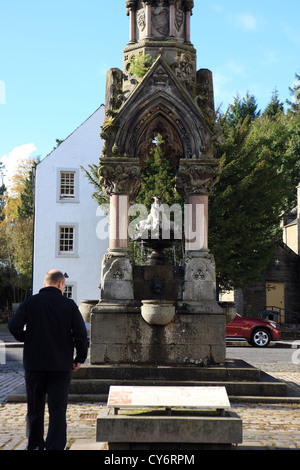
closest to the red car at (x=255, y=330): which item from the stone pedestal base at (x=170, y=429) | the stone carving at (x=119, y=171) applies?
the stone carving at (x=119, y=171)

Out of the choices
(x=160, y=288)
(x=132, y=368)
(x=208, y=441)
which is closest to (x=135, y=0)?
(x=160, y=288)

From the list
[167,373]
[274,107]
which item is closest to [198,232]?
[167,373]

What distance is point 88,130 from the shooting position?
31.3 m

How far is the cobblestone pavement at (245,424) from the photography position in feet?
20.4

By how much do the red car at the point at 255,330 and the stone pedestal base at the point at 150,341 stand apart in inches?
468

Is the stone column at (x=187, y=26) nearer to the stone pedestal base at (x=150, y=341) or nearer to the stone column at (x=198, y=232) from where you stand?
the stone column at (x=198, y=232)

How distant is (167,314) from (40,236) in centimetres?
2266

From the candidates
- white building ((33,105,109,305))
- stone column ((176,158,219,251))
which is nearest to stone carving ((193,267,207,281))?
stone column ((176,158,219,251))

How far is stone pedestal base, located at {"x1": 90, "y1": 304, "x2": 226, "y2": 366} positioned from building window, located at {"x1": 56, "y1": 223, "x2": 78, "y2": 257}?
2161 cm

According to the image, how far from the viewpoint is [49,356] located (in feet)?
17.9

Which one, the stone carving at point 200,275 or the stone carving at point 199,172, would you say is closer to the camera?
the stone carving at point 200,275

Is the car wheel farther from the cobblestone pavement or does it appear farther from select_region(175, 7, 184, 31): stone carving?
select_region(175, 7, 184, 31): stone carving

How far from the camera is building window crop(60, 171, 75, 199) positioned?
103ft
